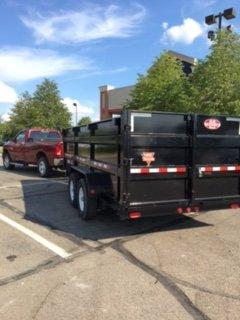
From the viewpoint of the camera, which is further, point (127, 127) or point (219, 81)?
A: point (219, 81)

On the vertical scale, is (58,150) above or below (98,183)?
above

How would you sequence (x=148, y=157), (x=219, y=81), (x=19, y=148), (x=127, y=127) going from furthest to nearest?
(x=19, y=148)
(x=219, y=81)
(x=148, y=157)
(x=127, y=127)

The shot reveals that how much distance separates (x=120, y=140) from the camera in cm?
718

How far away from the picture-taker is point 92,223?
28.0ft

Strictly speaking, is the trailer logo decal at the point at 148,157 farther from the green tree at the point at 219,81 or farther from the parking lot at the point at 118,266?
the green tree at the point at 219,81

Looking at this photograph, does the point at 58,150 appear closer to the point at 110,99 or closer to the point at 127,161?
the point at 127,161

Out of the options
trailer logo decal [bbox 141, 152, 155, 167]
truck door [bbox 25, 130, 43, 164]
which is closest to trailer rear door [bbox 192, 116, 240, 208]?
trailer logo decal [bbox 141, 152, 155, 167]

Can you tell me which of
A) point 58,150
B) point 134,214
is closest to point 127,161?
point 134,214

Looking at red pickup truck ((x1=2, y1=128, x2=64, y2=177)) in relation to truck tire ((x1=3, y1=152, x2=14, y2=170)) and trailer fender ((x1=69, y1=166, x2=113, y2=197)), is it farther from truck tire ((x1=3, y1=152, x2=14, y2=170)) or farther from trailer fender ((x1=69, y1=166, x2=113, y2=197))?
trailer fender ((x1=69, y1=166, x2=113, y2=197))

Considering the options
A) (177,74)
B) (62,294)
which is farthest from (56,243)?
(177,74)

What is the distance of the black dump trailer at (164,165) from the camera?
7.11m

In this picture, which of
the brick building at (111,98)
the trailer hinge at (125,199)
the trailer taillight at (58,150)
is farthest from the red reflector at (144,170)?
the brick building at (111,98)

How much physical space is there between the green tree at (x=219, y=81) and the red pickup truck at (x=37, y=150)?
5.46 metres

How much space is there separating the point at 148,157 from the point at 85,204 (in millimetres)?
1938
